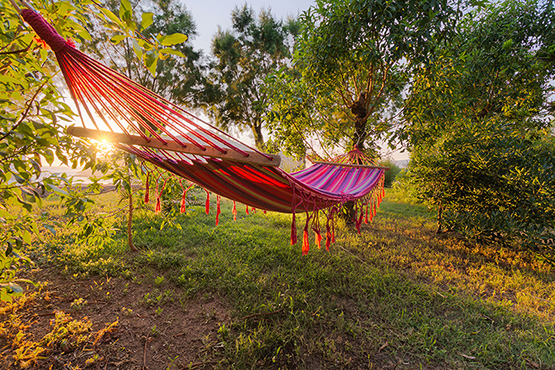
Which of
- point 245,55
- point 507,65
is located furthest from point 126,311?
point 245,55

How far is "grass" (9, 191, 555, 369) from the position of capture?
4.19 ft

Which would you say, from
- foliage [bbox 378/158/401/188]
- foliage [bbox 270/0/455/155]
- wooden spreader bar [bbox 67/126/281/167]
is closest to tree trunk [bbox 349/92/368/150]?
foliage [bbox 270/0/455/155]

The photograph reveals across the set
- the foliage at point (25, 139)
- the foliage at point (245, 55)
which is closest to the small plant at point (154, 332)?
the foliage at point (25, 139)

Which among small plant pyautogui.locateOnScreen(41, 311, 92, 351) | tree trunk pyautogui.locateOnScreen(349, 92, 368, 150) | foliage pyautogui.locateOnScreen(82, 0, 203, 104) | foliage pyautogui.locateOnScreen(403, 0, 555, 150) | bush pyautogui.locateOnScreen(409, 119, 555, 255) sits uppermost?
foliage pyautogui.locateOnScreen(82, 0, 203, 104)

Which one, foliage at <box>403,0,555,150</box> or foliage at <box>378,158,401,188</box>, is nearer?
foliage at <box>403,0,555,150</box>

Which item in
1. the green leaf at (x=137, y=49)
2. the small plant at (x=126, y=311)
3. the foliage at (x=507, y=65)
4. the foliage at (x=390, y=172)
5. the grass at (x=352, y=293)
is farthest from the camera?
the foliage at (x=390, y=172)

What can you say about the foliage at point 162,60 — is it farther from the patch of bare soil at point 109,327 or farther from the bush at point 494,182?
the bush at point 494,182

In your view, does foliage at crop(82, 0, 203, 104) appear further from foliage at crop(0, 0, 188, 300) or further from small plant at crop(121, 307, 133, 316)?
small plant at crop(121, 307, 133, 316)

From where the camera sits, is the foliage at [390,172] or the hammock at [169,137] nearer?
the hammock at [169,137]

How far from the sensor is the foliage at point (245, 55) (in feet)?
29.1

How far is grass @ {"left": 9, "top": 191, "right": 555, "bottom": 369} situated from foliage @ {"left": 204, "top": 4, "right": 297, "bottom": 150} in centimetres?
683

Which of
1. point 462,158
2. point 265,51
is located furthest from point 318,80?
point 265,51

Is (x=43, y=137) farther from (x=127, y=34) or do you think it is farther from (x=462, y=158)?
(x=462, y=158)

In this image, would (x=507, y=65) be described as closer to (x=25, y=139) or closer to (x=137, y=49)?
(x=137, y=49)
